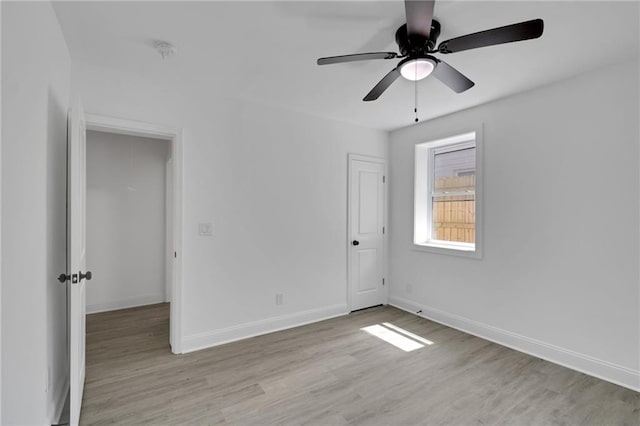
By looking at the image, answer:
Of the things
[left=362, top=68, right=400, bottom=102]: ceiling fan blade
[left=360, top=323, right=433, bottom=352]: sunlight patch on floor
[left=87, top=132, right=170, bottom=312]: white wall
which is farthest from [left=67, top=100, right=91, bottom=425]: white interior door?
[left=87, top=132, right=170, bottom=312]: white wall

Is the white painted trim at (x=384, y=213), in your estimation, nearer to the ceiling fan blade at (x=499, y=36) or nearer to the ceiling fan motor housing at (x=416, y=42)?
the ceiling fan motor housing at (x=416, y=42)

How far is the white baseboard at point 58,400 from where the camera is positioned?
1861mm

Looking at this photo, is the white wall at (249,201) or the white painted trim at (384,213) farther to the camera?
the white painted trim at (384,213)

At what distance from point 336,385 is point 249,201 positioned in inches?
76.3

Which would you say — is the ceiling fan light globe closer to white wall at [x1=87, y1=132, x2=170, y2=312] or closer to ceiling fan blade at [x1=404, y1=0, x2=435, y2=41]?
ceiling fan blade at [x1=404, y1=0, x2=435, y2=41]

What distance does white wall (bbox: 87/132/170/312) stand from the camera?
4121mm

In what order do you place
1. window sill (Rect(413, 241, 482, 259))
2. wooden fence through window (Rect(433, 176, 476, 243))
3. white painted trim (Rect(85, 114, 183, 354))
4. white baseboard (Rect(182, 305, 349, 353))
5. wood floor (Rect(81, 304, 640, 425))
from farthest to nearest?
wooden fence through window (Rect(433, 176, 476, 243)) → window sill (Rect(413, 241, 482, 259)) → white baseboard (Rect(182, 305, 349, 353)) → white painted trim (Rect(85, 114, 183, 354)) → wood floor (Rect(81, 304, 640, 425))

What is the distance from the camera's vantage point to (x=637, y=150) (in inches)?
92.0

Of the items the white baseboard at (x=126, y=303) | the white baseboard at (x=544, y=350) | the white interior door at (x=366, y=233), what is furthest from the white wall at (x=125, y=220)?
the white baseboard at (x=544, y=350)

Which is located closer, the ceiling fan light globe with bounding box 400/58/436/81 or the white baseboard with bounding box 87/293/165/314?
the ceiling fan light globe with bounding box 400/58/436/81

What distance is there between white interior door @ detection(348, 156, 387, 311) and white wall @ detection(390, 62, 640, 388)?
3.25ft

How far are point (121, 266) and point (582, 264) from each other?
5.26 m

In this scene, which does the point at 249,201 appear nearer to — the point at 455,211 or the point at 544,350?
the point at 455,211

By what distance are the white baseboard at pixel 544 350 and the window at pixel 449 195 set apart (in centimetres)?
78
